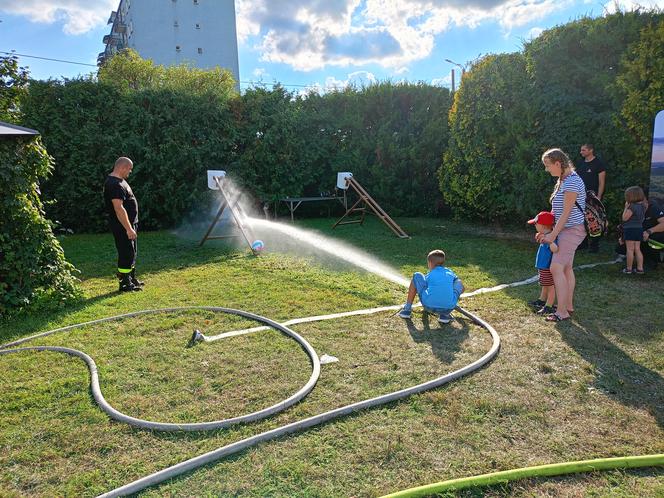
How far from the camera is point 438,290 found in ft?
15.6

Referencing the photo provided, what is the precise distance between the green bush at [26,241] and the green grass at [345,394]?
0.31m

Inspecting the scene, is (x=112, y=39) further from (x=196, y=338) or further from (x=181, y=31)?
(x=196, y=338)

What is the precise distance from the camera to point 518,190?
1016cm

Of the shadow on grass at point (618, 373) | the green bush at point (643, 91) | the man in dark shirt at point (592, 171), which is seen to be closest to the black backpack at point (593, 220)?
the shadow on grass at point (618, 373)

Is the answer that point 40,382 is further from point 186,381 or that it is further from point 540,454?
point 540,454

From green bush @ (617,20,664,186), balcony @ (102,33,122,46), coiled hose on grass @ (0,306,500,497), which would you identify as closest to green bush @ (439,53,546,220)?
green bush @ (617,20,664,186)

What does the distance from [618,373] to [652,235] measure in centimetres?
407

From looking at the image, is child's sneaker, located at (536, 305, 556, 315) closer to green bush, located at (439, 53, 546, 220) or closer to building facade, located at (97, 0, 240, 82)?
green bush, located at (439, 53, 546, 220)

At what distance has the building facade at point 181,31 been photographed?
147 ft

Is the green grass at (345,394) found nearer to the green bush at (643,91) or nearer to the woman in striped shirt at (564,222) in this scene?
the woman in striped shirt at (564,222)

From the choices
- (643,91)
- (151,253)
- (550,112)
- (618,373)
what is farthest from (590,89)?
(151,253)

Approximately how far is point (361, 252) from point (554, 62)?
5.35 metres

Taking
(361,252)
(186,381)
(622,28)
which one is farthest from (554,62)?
(186,381)

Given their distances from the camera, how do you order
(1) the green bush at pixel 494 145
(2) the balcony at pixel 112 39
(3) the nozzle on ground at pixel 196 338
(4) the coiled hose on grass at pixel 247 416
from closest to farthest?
(4) the coiled hose on grass at pixel 247 416
(3) the nozzle on ground at pixel 196 338
(1) the green bush at pixel 494 145
(2) the balcony at pixel 112 39
